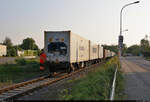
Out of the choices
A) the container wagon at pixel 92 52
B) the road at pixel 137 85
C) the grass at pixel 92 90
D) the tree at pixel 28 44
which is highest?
the tree at pixel 28 44

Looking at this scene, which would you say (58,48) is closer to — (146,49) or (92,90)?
(92,90)

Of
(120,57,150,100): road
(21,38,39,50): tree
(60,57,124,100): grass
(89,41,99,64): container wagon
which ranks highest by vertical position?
(21,38,39,50): tree

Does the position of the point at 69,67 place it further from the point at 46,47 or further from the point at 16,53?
the point at 16,53

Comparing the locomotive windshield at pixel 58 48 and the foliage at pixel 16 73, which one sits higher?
the locomotive windshield at pixel 58 48

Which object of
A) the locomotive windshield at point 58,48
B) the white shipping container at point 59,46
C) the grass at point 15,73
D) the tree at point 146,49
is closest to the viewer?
the grass at point 15,73

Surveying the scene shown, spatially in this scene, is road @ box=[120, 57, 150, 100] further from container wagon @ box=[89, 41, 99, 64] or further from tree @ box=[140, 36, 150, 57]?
tree @ box=[140, 36, 150, 57]

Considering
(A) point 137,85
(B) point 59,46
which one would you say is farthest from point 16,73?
(A) point 137,85

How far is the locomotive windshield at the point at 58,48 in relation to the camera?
1651 cm

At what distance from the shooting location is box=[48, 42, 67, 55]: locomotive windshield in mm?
16514

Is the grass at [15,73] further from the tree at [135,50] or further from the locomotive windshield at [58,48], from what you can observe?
the tree at [135,50]

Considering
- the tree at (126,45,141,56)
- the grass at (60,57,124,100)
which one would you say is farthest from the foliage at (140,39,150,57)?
the grass at (60,57,124,100)

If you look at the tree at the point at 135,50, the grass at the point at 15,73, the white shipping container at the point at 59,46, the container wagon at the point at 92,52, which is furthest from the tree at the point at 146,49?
the white shipping container at the point at 59,46

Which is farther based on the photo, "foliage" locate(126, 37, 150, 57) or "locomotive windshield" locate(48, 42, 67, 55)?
"foliage" locate(126, 37, 150, 57)

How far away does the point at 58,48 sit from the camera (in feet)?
54.6
